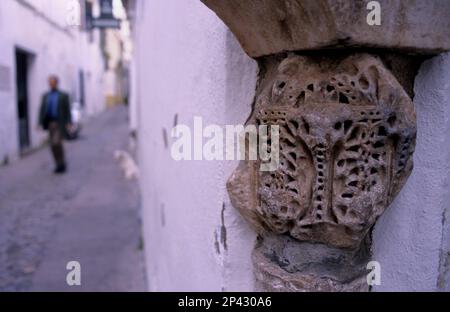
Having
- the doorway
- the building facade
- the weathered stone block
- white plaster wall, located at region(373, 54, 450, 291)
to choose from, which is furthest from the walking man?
white plaster wall, located at region(373, 54, 450, 291)

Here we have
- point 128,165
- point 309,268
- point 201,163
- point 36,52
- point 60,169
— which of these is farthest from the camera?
point 36,52

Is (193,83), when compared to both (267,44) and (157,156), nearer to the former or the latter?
(267,44)

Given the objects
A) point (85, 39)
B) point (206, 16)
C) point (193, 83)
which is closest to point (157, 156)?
point (193, 83)

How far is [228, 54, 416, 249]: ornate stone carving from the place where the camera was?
104 cm

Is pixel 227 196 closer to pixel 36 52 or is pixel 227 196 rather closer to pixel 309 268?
pixel 309 268

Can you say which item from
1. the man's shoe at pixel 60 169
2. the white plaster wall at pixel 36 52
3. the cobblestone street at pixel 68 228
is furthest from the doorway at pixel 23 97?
the man's shoe at pixel 60 169

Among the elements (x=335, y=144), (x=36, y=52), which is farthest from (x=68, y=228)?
(x=36, y=52)

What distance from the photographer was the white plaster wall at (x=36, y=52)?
26.9 ft

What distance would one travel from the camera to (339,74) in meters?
1.06

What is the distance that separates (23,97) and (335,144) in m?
10.3

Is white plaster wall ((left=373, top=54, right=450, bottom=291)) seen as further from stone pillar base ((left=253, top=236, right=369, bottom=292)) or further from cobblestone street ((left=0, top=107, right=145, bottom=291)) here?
cobblestone street ((left=0, top=107, right=145, bottom=291))

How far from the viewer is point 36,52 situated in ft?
33.7

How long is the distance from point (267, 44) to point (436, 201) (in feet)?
2.37

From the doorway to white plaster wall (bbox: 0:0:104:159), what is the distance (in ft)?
0.40
